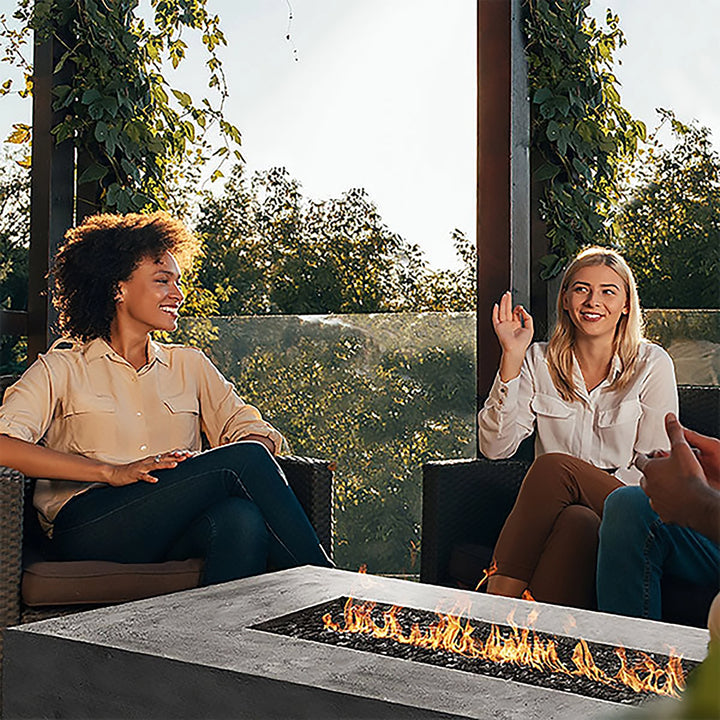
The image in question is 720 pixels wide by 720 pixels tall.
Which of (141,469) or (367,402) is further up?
(367,402)

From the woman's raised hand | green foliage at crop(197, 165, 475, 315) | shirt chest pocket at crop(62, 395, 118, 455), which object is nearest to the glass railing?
green foliage at crop(197, 165, 475, 315)

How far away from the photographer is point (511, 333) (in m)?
3.06

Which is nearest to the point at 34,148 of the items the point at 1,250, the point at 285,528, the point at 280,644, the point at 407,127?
the point at 1,250

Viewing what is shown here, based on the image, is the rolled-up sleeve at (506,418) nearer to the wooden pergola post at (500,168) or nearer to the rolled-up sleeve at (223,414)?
the wooden pergola post at (500,168)

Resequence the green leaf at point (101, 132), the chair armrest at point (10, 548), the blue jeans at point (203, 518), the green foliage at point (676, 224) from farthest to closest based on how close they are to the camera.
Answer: the green foliage at point (676, 224) < the green leaf at point (101, 132) < the blue jeans at point (203, 518) < the chair armrest at point (10, 548)

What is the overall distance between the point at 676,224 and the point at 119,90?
85.8 inches

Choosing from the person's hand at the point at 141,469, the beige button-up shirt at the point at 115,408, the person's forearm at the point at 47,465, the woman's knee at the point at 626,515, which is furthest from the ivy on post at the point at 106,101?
the woman's knee at the point at 626,515

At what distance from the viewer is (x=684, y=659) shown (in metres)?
1.51

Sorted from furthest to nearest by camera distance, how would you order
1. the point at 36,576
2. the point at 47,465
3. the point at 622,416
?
the point at 622,416, the point at 47,465, the point at 36,576

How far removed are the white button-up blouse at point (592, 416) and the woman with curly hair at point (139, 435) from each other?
26.3 inches

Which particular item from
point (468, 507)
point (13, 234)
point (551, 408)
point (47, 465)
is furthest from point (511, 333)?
point (13, 234)

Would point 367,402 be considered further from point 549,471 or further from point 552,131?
point 549,471

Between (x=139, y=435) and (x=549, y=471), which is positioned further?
(x=139, y=435)

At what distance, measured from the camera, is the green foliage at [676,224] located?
390cm
